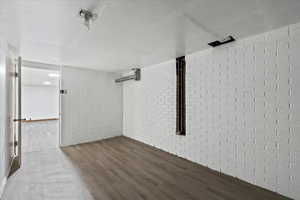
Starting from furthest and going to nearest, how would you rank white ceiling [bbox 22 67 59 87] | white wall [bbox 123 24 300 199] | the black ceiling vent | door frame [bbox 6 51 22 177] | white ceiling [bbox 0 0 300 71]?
white ceiling [bbox 22 67 59 87] → door frame [bbox 6 51 22 177] → the black ceiling vent → white wall [bbox 123 24 300 199] → white ceiling [bbox 0 0 300 71]

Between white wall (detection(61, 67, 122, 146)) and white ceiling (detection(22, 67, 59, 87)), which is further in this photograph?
white ceiling (detection(22, 67, 59, 87))

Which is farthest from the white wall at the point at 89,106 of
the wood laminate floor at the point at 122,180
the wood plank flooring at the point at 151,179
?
the wood laminate floor at the point at 122,180

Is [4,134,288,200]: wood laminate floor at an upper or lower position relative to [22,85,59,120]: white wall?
lower

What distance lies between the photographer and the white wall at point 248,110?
5.89ft

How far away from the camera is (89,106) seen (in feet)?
14.5

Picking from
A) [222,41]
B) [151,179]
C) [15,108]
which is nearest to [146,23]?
[222,41]

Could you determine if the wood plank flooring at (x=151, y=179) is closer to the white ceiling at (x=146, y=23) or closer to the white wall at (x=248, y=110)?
the white wall at (x=248, y=110)

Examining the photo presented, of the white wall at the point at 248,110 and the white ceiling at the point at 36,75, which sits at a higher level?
the white ceiling at the point at 36,75

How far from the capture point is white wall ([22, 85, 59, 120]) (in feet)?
28.6

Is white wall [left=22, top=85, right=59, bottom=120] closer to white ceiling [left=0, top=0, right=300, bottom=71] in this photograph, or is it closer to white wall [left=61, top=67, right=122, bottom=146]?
white wall [left=61, top=67, right=122, bottom=146]

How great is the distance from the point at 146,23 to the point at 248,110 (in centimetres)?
190

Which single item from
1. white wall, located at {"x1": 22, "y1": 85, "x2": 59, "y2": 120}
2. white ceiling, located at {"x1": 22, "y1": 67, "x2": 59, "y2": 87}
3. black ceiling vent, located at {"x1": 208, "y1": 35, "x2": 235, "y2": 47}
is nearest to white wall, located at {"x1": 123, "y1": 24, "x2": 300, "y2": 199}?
black ceiling vent, located at {"x1": 208, "y1": 35, "x2": 235, "y2": 47}

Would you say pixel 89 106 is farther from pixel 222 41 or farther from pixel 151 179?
pixel 222 41

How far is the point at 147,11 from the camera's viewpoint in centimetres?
154
